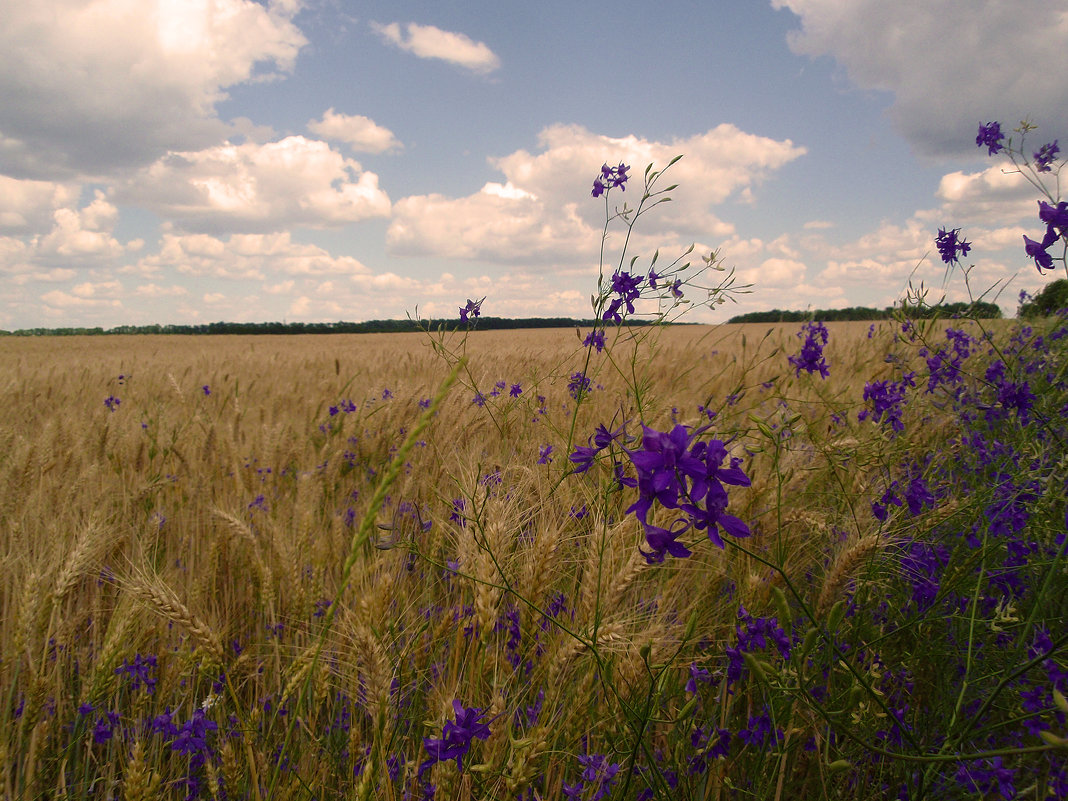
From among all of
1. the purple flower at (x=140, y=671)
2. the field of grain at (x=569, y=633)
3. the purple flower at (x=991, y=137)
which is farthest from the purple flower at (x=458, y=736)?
the purple flower at (x=991, y=137)

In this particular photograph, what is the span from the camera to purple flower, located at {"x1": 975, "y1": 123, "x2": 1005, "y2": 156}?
2.46 meters

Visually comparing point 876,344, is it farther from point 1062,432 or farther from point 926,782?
point 926,782

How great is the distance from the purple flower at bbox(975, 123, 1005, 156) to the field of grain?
3.19 ft

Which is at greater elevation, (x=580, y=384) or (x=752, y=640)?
(x=580, y=384)

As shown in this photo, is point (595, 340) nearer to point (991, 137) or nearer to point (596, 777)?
point (596, 777)

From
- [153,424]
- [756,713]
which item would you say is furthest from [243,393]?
[756,713]

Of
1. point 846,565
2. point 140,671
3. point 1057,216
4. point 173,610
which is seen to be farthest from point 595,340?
point 140,671

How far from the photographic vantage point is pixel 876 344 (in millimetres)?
5395

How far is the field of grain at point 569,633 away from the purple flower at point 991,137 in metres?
0.97

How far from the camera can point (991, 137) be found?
2.50m

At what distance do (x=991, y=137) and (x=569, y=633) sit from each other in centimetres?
296

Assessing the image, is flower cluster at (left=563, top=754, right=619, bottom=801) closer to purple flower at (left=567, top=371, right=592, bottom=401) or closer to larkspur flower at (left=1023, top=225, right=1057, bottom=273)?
purple flower at (left=567, top=371, right=592, bottom=401)

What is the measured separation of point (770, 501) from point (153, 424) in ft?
11.1

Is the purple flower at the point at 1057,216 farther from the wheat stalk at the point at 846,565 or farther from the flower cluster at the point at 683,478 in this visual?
the flower cluster at the point at 683,478
